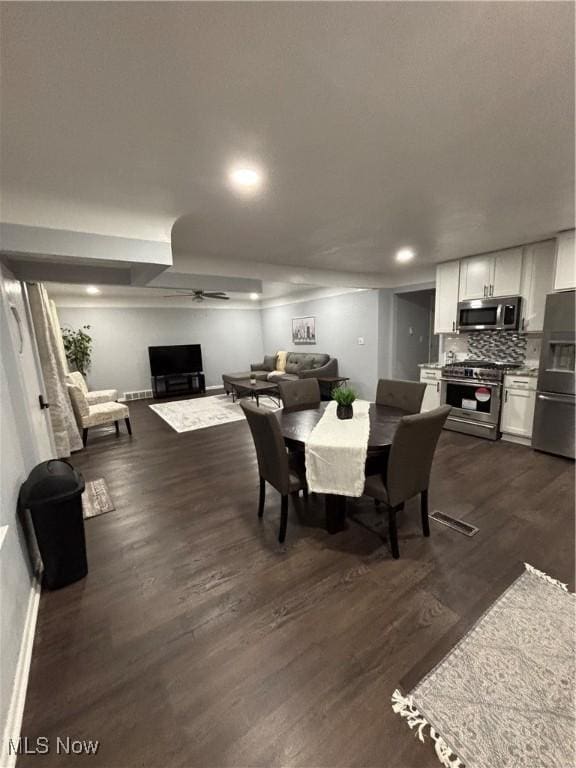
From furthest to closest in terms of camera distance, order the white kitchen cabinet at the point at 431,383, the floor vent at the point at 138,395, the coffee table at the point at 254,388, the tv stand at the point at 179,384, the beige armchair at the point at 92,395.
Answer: the tv stand at the point at 179,384
the floor vent at the point at 138,395
the coffee table at the point at 254,388
the beige armchair at the point at 92,395
the white kitchen cabinet at the point at 431,383

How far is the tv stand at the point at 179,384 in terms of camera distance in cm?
752

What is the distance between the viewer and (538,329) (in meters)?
3.71

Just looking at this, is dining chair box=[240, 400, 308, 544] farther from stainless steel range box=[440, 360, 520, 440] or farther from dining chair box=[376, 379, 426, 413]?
stainless steel range box=[440, 360, 520, 440]

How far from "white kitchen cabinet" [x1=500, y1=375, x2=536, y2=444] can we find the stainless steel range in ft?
0.25

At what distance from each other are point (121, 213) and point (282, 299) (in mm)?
6067

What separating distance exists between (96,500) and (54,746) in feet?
6.57

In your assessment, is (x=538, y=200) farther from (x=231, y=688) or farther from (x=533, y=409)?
(x=231, y=688)

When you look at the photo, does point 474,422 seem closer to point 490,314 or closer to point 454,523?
point 490,314

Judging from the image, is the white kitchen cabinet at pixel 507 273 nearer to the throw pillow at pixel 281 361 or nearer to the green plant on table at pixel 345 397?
the green plant on table at pixel 345 397

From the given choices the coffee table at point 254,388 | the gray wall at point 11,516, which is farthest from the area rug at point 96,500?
the coffee table at point 254,388

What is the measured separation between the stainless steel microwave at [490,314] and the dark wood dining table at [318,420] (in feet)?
7.47

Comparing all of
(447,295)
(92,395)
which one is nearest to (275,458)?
(447,295)

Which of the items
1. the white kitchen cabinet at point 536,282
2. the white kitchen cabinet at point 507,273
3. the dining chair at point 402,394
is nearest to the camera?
the dining chair at point 402,394

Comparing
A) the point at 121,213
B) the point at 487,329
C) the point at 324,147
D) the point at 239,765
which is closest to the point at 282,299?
the point at 487,329
